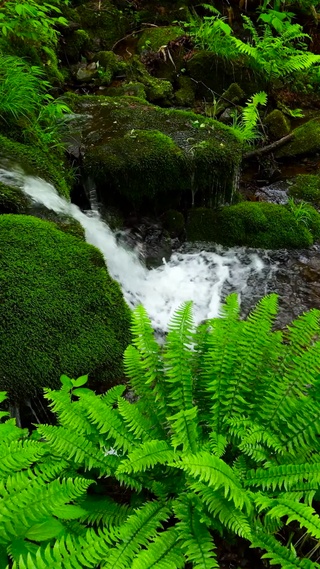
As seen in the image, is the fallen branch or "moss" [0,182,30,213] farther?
the fallen branch

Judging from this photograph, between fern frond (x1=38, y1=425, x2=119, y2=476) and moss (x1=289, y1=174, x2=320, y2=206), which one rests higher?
moss (x1=289, y1=174, x2=320, y2=206)

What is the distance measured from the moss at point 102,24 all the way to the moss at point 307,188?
5.35 metres

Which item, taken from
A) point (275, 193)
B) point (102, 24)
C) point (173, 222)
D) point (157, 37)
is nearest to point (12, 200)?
point (173, 222)

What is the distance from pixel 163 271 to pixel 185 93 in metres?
4.75

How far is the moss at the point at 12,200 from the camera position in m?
4.37

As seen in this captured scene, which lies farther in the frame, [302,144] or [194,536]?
[302,144]

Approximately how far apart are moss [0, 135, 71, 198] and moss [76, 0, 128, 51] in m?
5.25

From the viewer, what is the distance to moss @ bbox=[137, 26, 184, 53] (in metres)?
9.16

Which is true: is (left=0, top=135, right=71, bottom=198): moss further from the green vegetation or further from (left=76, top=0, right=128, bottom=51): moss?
(left=76, top=0, right=128, bottom=51): moss

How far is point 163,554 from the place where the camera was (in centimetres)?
208

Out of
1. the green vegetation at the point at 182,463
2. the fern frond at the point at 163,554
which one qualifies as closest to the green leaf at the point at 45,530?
the green vegetation at the point at 182,463

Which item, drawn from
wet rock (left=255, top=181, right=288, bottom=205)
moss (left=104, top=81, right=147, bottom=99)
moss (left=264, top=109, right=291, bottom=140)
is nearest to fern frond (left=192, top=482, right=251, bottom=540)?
wet rock (left=255, top=181, right=288, bottom=205)

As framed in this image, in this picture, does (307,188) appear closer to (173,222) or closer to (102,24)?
(173,222)

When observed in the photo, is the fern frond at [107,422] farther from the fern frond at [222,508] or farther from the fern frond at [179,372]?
the fern frond at [222,508]
